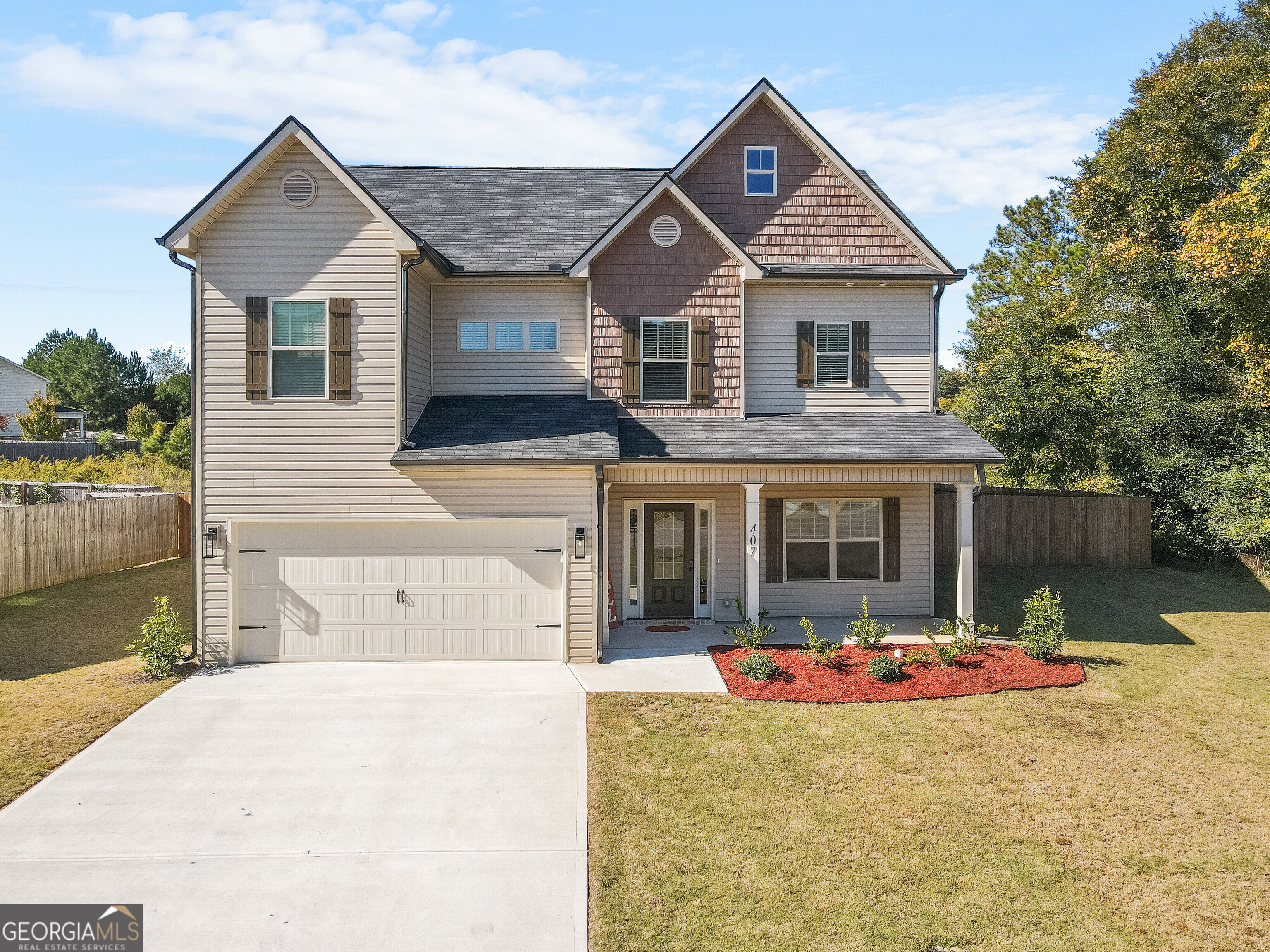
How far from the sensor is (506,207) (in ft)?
49.7

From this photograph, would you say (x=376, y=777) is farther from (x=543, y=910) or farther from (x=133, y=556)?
(x=133, y=556)

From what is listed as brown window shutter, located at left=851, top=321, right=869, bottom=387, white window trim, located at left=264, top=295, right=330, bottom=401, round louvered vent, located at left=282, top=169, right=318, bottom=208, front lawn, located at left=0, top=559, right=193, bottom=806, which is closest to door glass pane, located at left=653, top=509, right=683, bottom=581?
brown window shutter, located at left=851, top=321, right=869, bottom=387

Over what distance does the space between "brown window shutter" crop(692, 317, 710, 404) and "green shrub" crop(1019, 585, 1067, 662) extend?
230 inches

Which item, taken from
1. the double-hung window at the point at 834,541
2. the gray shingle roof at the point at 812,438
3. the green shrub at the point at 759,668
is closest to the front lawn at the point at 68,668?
the gray shingle roof at the point at 812,438

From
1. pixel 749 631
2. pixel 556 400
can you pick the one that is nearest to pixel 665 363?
pixel 556 400

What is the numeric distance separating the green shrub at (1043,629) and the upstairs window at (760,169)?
8204mm

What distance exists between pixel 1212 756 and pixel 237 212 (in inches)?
536

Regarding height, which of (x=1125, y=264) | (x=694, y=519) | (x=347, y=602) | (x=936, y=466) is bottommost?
(x=347, y=602)

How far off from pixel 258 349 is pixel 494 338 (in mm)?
3666

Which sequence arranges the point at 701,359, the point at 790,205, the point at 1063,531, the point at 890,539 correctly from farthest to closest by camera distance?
1. the point at 1063,531
2. the point at 790,205
3. the point at 890,539
4. the point at 701,359

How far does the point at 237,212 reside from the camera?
1119cm

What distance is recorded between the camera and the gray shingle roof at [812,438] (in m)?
11.9

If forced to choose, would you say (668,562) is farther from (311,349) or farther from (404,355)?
(311,349)

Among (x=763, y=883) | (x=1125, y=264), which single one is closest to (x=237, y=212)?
(x=763, y=883)
